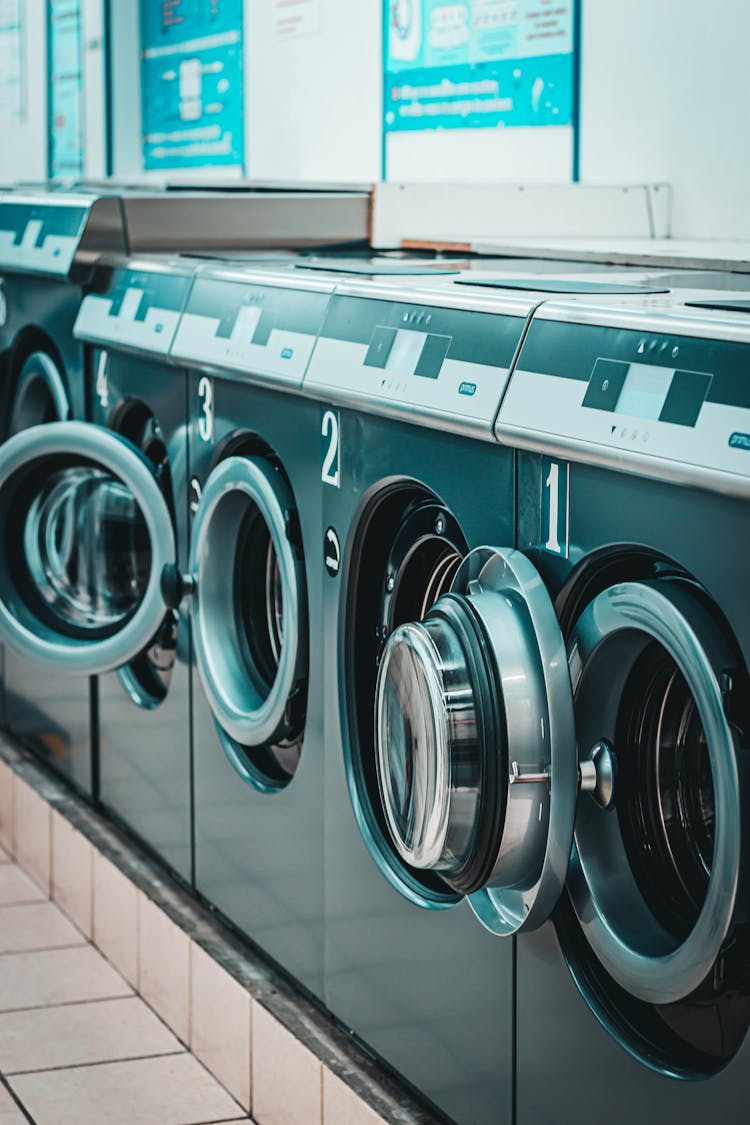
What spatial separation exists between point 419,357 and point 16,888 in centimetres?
186

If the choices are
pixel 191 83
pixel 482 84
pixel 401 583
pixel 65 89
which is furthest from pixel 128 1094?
pixel 65 89

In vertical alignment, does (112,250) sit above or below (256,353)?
above

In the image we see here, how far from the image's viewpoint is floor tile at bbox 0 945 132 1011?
2.67 metres

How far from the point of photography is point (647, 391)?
1.36m

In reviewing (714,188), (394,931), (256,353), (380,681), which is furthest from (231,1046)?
(714,188)

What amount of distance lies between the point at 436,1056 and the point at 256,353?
0.96 meters

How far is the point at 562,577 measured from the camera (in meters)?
1.51

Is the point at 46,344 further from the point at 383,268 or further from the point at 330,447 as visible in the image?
the point at 330,447

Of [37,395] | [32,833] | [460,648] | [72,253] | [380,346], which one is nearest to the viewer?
[460,648]

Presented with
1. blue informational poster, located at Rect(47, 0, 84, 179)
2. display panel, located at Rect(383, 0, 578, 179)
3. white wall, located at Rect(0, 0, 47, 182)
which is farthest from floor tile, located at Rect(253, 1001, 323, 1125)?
white wall, located at Rect(0, 0, 47, 182)

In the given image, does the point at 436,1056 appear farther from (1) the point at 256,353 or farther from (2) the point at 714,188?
(2) the point at 714,188

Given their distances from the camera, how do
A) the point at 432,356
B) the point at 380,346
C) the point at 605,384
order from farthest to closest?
1. the point at 380,346
2. the point at 432,356
3. the point at 605,384

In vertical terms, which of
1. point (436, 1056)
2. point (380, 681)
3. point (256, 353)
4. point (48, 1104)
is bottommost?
point (48, 1104)

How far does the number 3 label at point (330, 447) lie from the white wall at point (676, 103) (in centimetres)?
101
